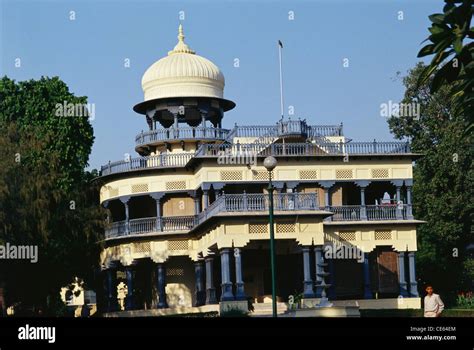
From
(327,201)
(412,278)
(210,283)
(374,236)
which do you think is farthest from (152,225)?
(412,278)

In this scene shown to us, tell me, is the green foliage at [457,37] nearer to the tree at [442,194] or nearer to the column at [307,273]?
the column at [307,273]

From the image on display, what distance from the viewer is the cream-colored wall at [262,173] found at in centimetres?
5019

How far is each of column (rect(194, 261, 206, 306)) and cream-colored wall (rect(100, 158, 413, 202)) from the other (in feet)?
13.3

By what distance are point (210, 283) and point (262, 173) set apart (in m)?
6.67

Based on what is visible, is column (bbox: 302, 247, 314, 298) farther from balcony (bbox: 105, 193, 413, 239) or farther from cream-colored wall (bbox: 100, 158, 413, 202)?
cream-colored wall (bbox: 100, 158, 413, 202)

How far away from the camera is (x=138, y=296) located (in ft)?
181

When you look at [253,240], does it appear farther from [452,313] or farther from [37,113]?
[37,113]

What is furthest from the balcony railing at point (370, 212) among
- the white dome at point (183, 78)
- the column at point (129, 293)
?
the column at point (129, 293)

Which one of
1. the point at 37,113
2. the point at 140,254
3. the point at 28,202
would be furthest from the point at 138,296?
the point at 28,202

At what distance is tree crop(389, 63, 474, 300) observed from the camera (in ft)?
175

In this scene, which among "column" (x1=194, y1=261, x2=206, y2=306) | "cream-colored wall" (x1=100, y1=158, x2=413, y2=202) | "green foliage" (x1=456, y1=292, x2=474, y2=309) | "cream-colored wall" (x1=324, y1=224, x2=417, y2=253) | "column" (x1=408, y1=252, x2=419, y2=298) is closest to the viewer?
"green foliage" (x1=456, y1=292, x2=474, y2=309)

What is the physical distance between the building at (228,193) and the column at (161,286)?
58 millimetres

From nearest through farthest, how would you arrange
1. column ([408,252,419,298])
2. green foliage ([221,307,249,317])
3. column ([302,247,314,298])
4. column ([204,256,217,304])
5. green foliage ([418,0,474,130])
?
green foliage ([418,0,474,130]) → green foliage ([221,307,249,317]) → column ([302,247,314,298]) → column ([204,256,217,304]) → column ([408,252,419,298])

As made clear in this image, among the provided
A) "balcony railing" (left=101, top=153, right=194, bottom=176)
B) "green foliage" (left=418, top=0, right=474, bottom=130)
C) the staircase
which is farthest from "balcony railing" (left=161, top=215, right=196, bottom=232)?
"green foliage" (left=418, top=0, right=474, bottom=130)
